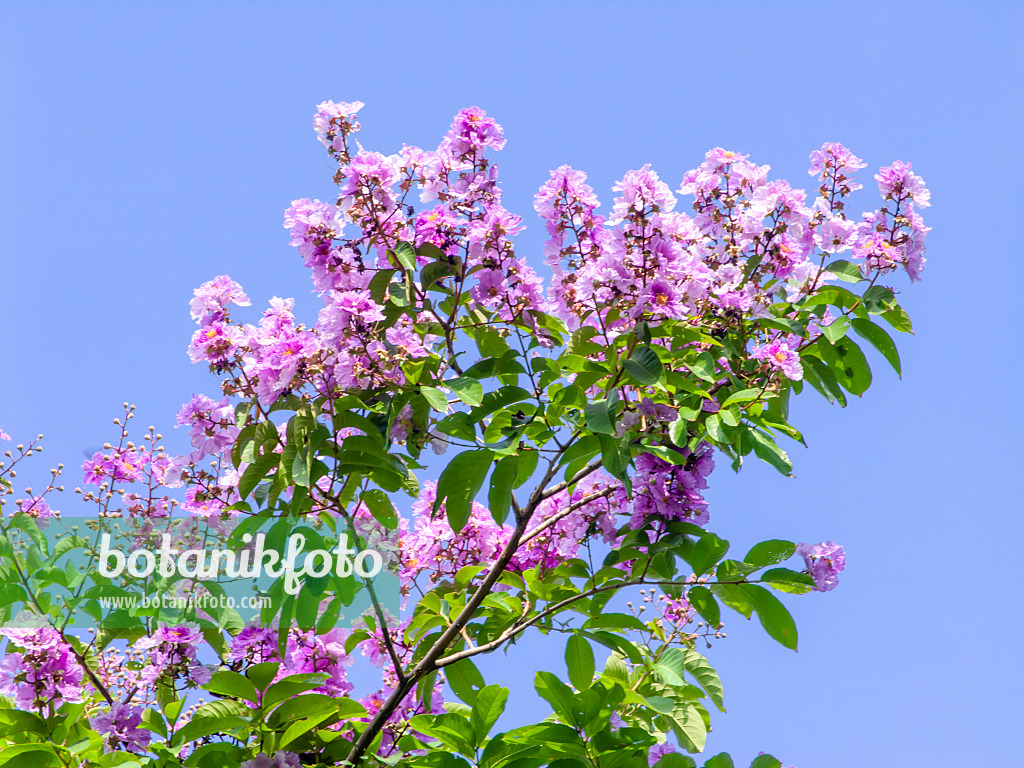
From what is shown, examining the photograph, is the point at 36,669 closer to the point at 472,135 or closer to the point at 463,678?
the point at 463,678

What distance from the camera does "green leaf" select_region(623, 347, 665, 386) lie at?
238cm

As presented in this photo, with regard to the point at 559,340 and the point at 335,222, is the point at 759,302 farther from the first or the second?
the point at 335,222

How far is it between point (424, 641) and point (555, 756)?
584 millimetres

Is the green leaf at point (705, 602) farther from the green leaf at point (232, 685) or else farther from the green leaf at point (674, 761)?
the green leaf at point (232, 685)

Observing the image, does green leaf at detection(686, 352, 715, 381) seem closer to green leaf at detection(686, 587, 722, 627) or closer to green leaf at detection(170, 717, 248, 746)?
green leaf at detection(686, 587, 722, 627)

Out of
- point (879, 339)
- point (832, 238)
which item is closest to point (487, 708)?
point (879, 339)

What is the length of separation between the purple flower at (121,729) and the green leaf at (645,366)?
5.59 ft

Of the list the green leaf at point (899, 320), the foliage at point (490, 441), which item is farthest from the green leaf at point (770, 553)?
the green leaf at point (899, 320)

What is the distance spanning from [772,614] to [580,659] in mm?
529

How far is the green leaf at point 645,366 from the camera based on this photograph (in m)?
2.38

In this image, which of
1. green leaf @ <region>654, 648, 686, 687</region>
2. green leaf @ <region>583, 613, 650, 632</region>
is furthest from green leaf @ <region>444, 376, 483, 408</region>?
green leaf @ <region>654, 648, 686, 687</region>

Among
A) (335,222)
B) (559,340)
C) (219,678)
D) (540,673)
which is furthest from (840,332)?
(219,678)

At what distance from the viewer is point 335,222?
2.66 meters

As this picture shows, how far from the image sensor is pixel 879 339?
2838 mm
